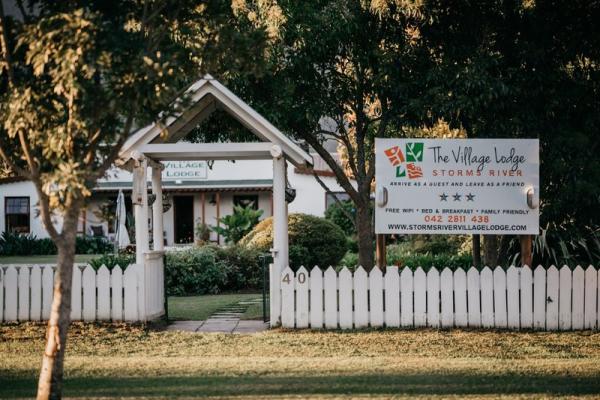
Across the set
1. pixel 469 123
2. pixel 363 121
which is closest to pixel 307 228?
pixel 363 121

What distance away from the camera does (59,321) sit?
634 centimetres

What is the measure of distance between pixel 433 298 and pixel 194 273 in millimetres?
7332

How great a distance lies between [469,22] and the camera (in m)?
13.1

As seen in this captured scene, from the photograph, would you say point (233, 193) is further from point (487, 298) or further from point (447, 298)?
point (487, 298)

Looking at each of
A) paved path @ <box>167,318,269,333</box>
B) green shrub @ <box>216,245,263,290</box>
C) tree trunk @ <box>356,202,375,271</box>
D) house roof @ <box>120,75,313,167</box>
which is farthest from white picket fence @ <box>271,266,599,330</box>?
green shrub @ <box>216,245,263,290</box>

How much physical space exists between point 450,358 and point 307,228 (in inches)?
423

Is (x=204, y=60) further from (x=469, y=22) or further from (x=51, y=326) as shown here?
(x=469, y=22)

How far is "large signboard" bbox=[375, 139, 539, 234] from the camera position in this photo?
11516 mm

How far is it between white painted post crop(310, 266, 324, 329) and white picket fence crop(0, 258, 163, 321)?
256 centimetres

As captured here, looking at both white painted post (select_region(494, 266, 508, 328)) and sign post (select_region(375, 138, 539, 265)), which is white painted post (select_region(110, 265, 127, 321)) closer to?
sign post (select_region(375, 138, 539, 265))

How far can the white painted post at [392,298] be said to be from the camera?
1120 centimetres

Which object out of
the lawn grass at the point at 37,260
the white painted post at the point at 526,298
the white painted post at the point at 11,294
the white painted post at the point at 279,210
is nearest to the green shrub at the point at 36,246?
the lawn grass at the point at 37,260

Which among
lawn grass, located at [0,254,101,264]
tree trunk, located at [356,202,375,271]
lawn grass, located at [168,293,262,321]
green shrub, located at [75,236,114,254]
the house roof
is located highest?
the house roof

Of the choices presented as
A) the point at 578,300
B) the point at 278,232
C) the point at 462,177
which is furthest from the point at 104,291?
the point at 578,300
